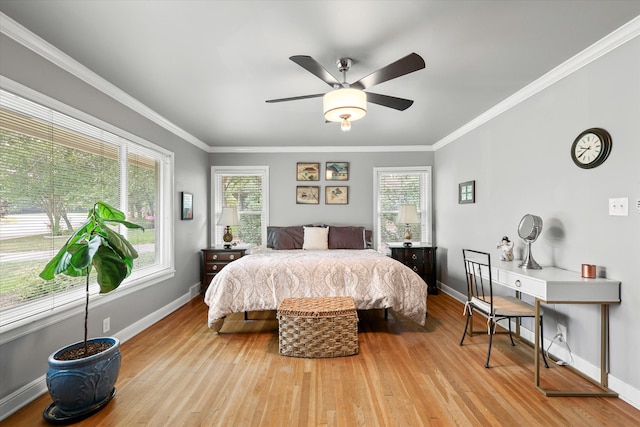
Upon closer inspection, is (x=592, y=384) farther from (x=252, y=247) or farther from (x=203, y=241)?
(x=203, y=241)

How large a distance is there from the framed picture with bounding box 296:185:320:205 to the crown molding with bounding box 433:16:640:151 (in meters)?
2.75

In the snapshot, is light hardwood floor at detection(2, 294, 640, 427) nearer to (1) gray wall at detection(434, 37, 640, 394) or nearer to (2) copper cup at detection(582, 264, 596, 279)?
(1) gray wall at detection(434, 37, 640, 394)

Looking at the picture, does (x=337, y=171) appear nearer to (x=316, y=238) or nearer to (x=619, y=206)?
(x=316, y=238)

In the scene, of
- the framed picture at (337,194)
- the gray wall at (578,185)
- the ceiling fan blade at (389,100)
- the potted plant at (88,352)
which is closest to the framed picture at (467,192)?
the gray wall at (578,185)

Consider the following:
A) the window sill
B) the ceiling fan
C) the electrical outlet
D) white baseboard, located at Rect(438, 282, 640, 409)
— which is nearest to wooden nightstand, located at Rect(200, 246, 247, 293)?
the window sill

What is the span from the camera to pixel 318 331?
278 centimetres

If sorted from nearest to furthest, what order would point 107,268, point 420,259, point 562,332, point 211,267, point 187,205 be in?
1. point 107,268
2. point 562,332
3. point 187,205
4. point 211,267
5. point 420,259

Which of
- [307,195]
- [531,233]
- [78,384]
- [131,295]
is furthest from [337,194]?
[78,384]

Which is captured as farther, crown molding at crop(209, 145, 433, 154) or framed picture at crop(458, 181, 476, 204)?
crown molding at crop(209, 145, 433, 154)

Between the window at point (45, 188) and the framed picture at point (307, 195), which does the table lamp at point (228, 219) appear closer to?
the framed picture at point (307, 195)

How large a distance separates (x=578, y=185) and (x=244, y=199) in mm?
4682

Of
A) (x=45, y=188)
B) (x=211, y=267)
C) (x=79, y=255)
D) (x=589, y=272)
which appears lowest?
(x=211, y=267)

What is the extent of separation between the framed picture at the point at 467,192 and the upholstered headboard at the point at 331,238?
1.58 meters

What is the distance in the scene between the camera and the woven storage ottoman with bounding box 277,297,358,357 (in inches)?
109
